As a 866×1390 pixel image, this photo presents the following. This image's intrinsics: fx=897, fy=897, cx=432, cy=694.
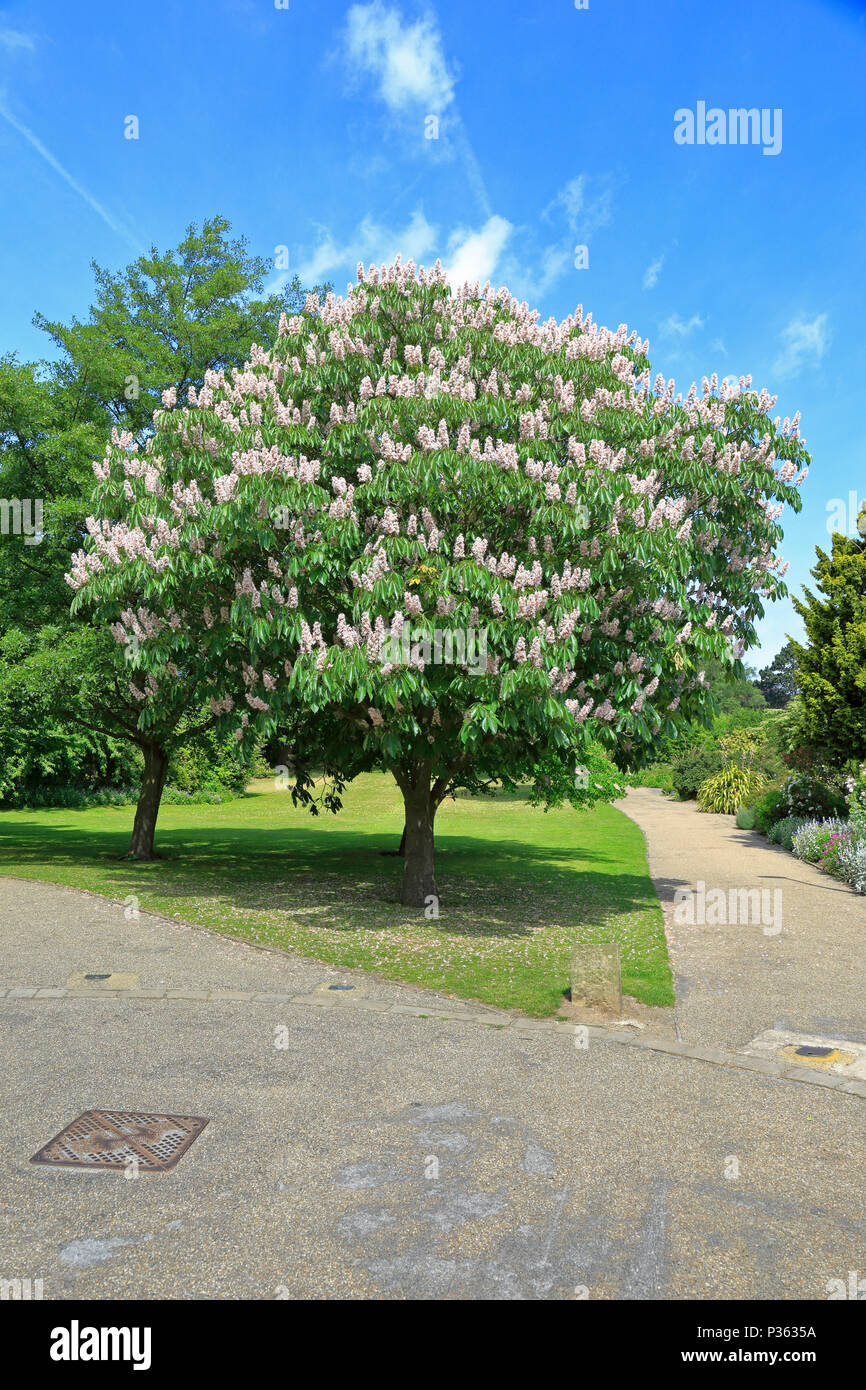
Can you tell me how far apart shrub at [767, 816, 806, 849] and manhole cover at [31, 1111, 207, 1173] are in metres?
23.8

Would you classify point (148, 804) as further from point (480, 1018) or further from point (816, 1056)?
point (816, 1056)

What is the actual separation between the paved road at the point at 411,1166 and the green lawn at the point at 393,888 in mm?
2377

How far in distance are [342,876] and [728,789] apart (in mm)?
27256

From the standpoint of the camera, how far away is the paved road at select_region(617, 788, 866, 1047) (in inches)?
395

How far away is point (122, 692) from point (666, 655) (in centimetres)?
1447

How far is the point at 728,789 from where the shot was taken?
42844 millimetres

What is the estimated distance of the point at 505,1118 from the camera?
23.0 feet

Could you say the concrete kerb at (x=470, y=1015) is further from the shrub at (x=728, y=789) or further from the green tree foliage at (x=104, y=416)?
the shrub at (x=728, y=789)

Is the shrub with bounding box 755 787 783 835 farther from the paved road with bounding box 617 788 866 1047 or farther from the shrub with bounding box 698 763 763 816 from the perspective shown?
the shrub with bounding box 698 763 763 816

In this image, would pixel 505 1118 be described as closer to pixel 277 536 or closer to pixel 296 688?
pixel 296 688
